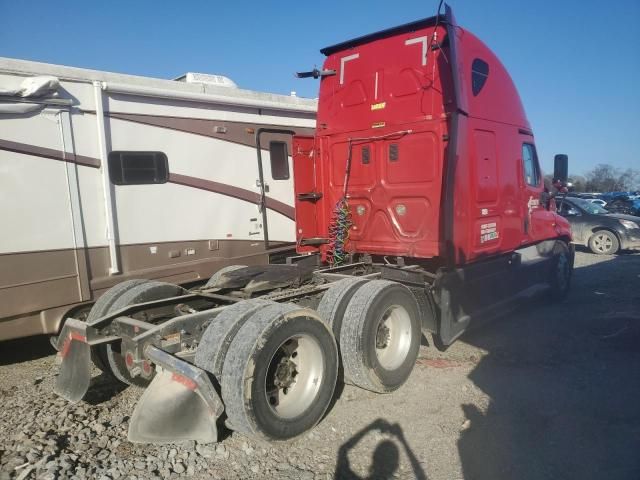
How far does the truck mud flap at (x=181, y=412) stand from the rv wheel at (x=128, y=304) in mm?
1150

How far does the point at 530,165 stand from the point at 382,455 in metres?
4.74

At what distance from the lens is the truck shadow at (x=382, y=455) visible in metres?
3.23

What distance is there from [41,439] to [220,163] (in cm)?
413

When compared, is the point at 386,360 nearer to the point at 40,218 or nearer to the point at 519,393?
the point at 519,393

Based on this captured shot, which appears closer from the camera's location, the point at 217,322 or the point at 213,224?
the point at 217,322

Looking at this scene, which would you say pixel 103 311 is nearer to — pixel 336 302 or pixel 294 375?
pixel 294 375

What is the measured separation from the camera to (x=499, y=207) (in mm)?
5797

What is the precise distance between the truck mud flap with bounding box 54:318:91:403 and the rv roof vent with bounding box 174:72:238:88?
13.0 feet

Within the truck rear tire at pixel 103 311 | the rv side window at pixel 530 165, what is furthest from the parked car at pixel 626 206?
the truck rear tire at pixel 103 311

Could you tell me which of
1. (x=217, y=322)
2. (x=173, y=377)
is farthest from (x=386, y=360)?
(x=173, y=377)

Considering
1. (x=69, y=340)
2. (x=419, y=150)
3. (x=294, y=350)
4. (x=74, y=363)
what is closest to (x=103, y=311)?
(x=69, y=340)

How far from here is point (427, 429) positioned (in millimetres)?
3816

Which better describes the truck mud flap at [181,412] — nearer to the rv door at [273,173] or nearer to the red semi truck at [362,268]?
the red semi truck at [362,268]

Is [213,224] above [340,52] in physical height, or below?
below
